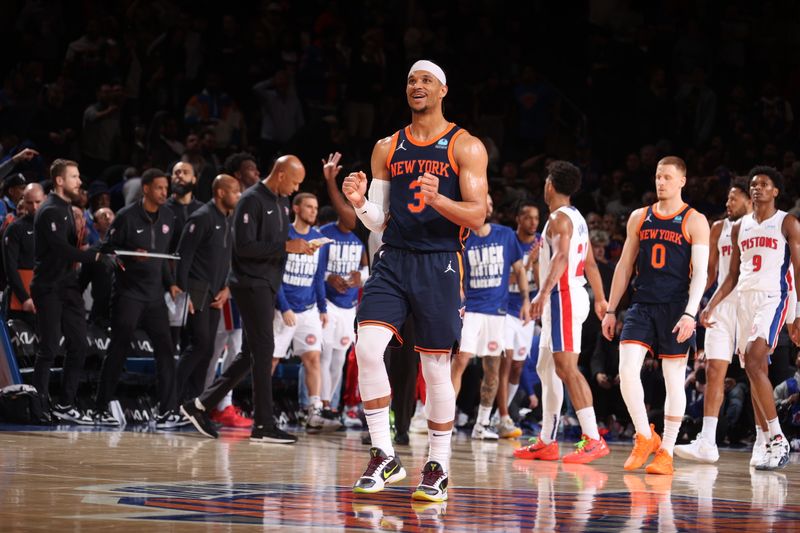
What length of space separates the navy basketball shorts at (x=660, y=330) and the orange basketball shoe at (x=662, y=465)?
0.71 metres

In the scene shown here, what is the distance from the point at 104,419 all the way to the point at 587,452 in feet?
15.0

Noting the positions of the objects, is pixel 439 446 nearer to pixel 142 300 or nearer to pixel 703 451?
pixel 703 451


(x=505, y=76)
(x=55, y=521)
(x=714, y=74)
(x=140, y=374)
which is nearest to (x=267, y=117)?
(x=505, y=76)

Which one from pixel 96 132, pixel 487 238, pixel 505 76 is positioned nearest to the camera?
pixel 487 238

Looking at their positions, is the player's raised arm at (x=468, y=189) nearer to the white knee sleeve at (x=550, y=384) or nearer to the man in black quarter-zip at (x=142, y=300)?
the white knee sleeve at (x=550, y=384)

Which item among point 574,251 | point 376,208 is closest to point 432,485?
point 376,208

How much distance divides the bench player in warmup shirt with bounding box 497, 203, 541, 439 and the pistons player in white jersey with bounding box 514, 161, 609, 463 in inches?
98.0

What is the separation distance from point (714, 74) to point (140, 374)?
425 inches

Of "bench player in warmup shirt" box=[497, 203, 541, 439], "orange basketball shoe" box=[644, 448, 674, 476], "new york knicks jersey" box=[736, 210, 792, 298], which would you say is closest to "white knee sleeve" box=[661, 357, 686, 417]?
"orange basketball shoe" box=[644, 448, 674, 476]

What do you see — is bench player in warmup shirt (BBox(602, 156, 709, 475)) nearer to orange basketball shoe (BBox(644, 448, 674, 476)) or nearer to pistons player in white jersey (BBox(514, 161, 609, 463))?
orange basketball shoe (BBox(644, 448, 674, 476))

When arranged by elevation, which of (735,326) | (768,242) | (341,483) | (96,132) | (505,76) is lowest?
(341,483)

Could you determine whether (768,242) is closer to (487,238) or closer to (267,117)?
(487,238)

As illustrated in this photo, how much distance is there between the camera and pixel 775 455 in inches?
342

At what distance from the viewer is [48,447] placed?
7934 mm
